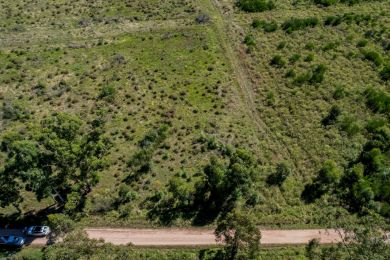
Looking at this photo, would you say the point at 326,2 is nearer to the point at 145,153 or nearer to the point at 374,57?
the point at 374,57

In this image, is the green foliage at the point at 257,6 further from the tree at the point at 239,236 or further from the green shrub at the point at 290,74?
the tree at the point at 239,236

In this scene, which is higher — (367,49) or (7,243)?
(367,49)

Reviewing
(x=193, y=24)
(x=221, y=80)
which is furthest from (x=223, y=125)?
(x=193, y=24)

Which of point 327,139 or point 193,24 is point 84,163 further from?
point 193,24

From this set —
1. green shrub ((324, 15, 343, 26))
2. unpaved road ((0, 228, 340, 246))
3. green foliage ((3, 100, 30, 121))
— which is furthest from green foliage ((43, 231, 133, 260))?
green shrub ((324, 15, 343, 26))

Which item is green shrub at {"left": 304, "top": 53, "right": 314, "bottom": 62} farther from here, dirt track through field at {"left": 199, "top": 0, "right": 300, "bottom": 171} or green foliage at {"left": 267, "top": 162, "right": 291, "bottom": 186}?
green foliage at {"left": 267, "top": 162, "right": 291, "bottom": 186}
